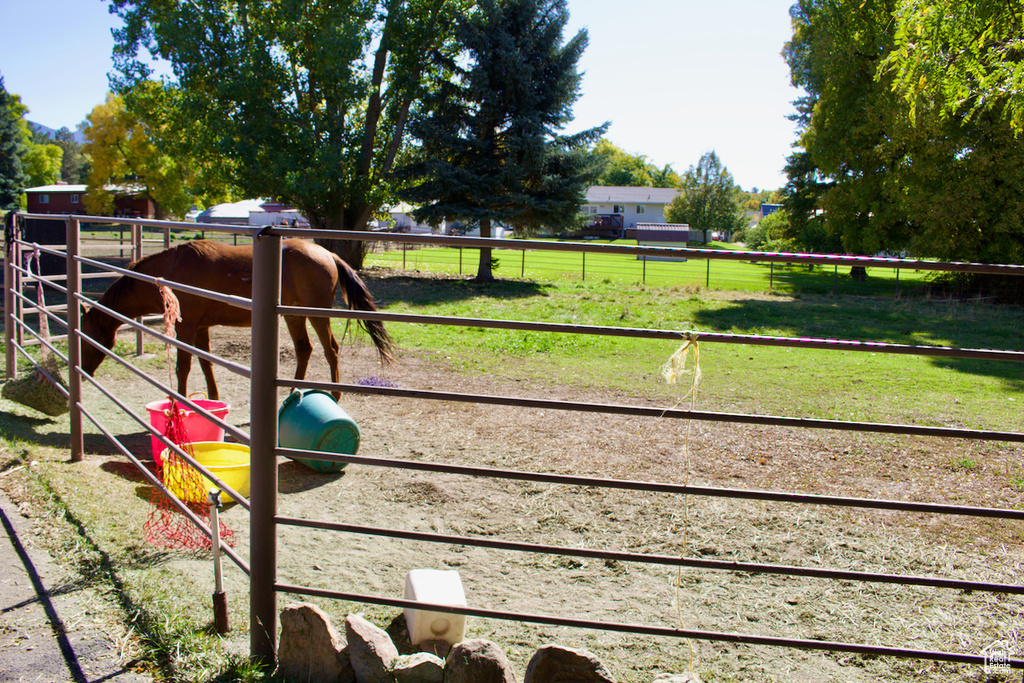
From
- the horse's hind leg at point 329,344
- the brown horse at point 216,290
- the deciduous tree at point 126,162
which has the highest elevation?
the deciduous tree at point 126,162

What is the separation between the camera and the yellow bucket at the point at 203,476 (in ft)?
12.8

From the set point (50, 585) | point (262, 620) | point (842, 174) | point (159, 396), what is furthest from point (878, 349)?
point (842, 174)

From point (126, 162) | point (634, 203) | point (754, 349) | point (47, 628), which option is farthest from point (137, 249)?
point (634, 203)

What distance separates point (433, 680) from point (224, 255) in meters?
5.39

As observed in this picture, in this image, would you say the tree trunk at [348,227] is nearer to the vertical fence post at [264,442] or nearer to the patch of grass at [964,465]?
the patch of grass at [964,465]

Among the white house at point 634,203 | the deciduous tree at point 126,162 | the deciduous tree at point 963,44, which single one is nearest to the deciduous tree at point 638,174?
the white house at point 634,203

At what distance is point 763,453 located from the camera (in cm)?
576

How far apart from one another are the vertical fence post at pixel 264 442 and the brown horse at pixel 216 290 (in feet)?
12.5

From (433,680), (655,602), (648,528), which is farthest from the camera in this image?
(648,528)

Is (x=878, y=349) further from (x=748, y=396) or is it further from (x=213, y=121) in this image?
(x=213, y=121)

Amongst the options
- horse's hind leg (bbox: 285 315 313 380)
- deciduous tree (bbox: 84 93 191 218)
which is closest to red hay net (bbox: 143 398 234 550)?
horse's hind leg (bbox: 285 315 313 380)

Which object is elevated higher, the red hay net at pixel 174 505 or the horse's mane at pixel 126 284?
the horse's mane at pixel 126 284

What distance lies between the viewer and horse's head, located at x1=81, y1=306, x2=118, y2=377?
19.3ft

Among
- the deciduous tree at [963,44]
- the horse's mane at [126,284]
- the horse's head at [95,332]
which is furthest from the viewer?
the deciduous tree at [963,44]
